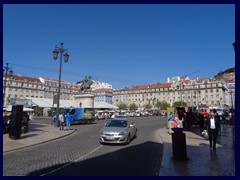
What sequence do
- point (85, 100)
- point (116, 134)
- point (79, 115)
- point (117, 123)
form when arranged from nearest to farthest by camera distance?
point (116, 134) < point (117, 123) < point (79, 115) < point (85, 100)

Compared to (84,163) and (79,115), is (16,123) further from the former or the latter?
(79,115)

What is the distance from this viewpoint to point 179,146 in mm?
8141

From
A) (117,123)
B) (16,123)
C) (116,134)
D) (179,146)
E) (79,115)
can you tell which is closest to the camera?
(179,146)

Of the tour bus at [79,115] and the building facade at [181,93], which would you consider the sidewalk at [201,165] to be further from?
the building facade at [181,93]

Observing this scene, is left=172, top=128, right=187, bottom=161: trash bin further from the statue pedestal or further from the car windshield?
the statue pedestal

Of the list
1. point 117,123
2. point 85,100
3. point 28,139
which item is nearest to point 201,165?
point 117,123

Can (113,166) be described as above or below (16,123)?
below

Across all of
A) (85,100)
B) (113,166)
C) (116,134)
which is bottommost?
(113,166)

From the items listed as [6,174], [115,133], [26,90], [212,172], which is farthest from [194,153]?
[26,90]

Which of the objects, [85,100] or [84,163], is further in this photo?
[85,100]

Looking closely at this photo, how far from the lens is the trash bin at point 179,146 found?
315 inches

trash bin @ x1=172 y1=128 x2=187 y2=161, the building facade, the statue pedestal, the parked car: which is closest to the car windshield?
the parked car

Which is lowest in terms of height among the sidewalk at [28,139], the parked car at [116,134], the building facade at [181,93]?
the sidewalk at [28,139]

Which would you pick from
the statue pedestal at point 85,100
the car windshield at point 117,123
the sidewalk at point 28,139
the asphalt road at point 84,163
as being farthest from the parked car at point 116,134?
the statue pedestal at point 85,100
